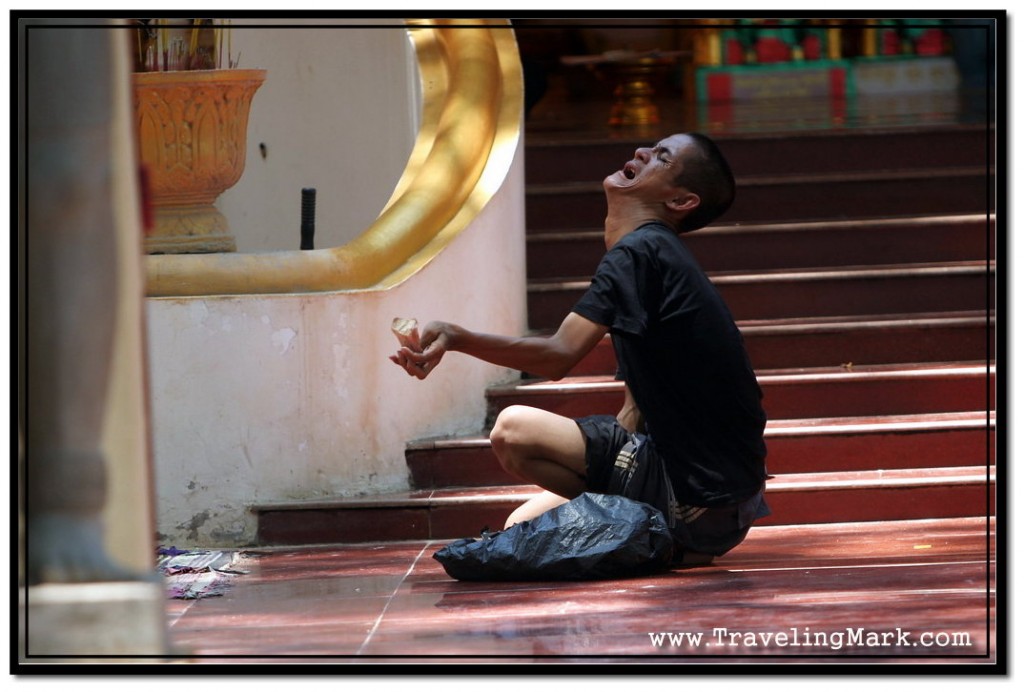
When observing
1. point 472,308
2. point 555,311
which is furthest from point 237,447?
point 555,311

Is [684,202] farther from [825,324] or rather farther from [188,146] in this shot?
[188,146]

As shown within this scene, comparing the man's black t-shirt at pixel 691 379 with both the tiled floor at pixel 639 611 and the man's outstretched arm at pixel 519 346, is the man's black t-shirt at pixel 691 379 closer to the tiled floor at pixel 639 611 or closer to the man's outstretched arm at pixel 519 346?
the man's outstretched arm at pixel 519 346

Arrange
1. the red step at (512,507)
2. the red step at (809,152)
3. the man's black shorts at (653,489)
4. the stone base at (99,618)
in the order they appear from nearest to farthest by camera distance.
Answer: the stone base at (99,618) < the man's black shorts at (653,489) < the red step at (512,507) < the red step at (809,152)

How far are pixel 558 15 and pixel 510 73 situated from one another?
97.4 inches

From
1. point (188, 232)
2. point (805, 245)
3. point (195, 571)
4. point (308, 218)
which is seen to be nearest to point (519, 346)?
point (195, 571)

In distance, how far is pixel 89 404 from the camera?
9.53 feet

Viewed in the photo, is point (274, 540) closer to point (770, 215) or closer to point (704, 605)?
point (704, 605)

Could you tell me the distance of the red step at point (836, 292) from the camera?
6738 millimetres

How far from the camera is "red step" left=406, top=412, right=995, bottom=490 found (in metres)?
5.75

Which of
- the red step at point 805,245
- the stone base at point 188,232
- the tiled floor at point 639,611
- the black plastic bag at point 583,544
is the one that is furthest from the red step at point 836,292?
the black plastic bag at point 583,544

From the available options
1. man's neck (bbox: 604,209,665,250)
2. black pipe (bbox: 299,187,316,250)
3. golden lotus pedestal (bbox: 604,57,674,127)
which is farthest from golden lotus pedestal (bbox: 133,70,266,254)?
golden lotus pedestal (bbox: 604,57,674,127)

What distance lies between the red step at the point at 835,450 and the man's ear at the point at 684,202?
1.25 meters

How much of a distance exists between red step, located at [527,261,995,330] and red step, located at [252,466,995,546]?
1.22m

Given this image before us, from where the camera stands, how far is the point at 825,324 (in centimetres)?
641
